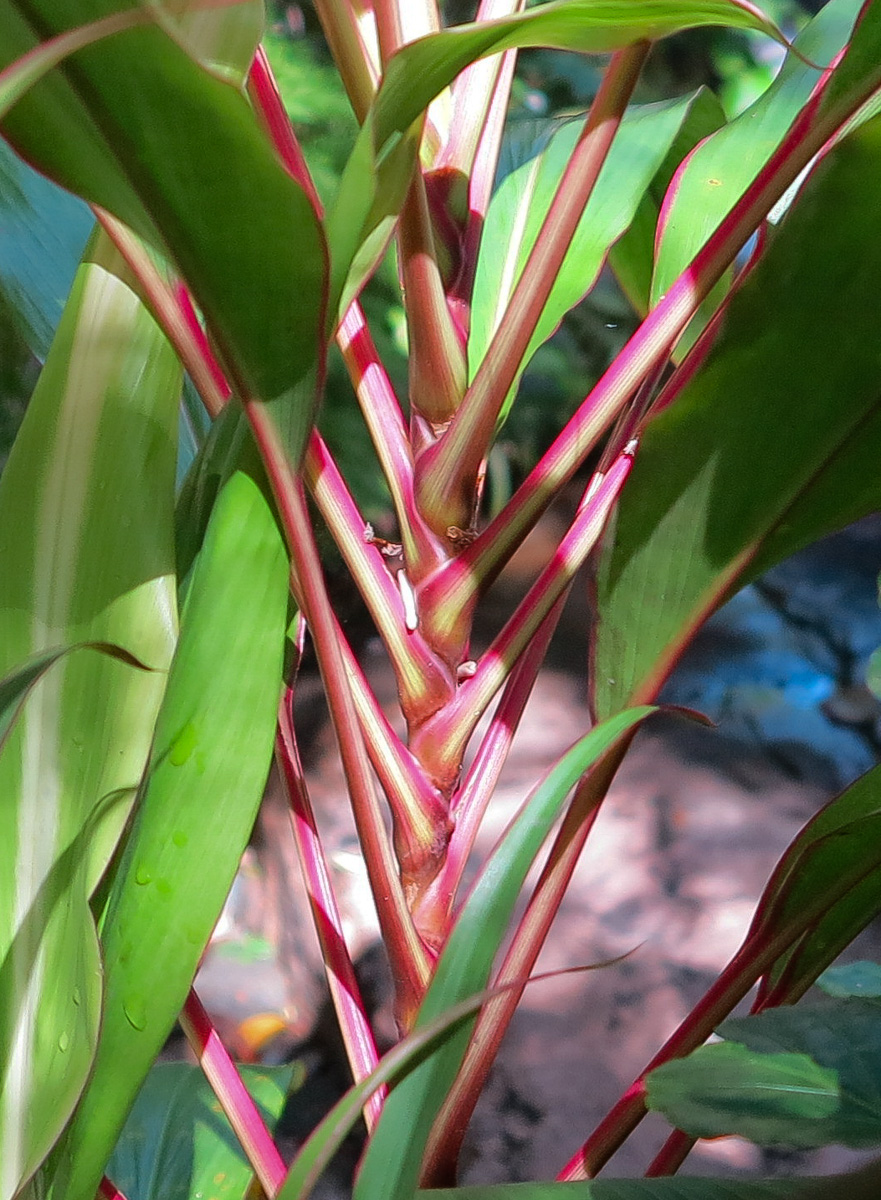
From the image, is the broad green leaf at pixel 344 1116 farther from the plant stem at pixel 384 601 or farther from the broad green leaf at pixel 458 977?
the plant stem at pixel 384 601

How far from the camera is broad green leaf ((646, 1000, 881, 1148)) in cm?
31

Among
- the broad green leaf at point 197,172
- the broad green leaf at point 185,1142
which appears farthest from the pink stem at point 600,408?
the broad green leaf at point 185,1142

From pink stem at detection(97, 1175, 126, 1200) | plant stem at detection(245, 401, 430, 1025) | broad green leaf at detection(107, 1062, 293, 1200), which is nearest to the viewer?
plant stem at detection(245, 401, 430, 1025)

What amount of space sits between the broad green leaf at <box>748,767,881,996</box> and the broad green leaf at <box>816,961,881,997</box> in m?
0.01

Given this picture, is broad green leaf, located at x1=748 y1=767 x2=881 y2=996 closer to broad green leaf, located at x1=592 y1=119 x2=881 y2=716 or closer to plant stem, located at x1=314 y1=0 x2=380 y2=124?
broad green leaf, located at x1=592 y1=119 x2=881 y2=716

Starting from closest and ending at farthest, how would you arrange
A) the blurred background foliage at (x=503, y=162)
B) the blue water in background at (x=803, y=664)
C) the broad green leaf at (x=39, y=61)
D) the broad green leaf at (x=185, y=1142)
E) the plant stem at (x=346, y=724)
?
the broad green leaf at (x=39, y=61) < the plant stem at (x=346, y=724) < the broad green leaf at (x=185, y=1142) < the blurred background foliage at (x=503, y=162) < the blue water in background at (x=803, y=664)

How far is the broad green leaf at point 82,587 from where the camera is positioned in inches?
13.0

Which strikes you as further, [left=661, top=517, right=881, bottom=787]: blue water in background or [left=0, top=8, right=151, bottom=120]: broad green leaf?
[left=661, top=517, right=881, bottom=787]: blue water in background

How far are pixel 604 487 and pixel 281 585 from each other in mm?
158

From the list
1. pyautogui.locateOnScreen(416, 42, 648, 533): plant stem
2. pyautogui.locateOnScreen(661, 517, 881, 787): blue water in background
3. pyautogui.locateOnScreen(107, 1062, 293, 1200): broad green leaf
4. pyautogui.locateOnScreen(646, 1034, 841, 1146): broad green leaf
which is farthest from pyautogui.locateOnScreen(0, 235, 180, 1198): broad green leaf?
pyautogui.locateOnScreen(661, 517, 881, 787): blue water in background

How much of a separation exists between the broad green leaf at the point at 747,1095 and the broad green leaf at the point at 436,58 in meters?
0.28

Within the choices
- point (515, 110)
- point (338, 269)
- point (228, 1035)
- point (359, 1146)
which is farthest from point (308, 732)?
point (338, 269)

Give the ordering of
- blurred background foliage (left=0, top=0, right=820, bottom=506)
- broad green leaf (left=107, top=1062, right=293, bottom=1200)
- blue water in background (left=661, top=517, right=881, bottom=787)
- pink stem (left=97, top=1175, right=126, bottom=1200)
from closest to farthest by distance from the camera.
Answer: pink stem (left=97, top=1175, right=126, bottom=1200) → broad green leaf (left=107, top=1062, right=293, bottom=1200) → blurred background foliage (left=0, top=0, right=820, bottom=506) → blue water in background (left=661, top=517, right=881, bottom=787)

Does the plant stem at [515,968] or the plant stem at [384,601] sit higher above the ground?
A: the plant stem at [384,601]
